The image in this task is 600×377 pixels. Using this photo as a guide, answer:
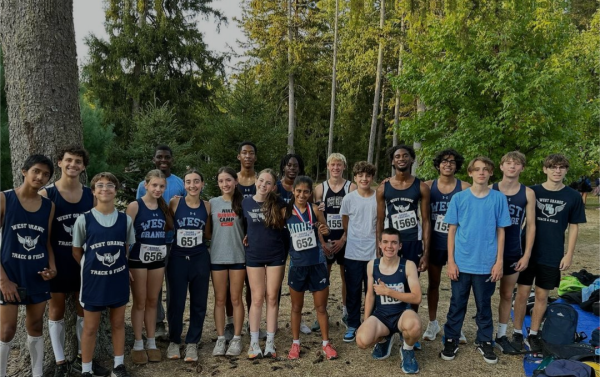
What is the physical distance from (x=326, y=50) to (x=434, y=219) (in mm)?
19287

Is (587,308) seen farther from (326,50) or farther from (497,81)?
(326,50)

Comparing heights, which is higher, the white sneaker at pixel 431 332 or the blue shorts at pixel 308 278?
the blue shorts at pixel 308 278

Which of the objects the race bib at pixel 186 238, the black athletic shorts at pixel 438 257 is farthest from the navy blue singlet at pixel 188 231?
the black athletic shorts at pixel 438 257

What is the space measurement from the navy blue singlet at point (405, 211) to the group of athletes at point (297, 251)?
0.01 m

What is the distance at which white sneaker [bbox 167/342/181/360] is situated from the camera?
4.09 metres

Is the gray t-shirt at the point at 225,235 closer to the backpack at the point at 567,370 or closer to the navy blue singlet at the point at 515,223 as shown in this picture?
the navy blue singlet at the point at 515,223

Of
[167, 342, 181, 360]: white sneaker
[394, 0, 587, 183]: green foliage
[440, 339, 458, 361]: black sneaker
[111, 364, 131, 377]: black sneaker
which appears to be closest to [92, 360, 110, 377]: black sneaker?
[111, 364, 131, 377]: black sneaker

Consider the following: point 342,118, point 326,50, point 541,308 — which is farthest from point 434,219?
point 342,118

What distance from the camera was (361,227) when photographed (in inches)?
175

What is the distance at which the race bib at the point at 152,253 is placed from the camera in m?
3.76

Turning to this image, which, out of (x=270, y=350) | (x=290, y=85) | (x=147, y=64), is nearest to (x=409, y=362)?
(x=270, y=350)

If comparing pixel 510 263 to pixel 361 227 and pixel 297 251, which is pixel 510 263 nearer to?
pixel 361 227

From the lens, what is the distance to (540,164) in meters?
8.90

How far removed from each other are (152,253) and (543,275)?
3.98m
